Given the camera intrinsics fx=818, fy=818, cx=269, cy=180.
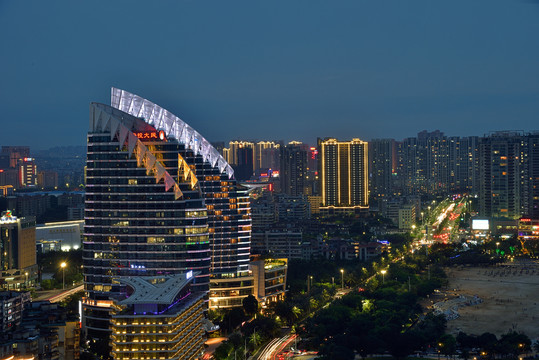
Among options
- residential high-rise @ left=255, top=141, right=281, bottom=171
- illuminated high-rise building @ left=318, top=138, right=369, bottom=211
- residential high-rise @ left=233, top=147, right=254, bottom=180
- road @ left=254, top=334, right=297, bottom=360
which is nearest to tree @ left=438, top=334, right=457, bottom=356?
road @ left=254, top=334, right=297, bottom=360

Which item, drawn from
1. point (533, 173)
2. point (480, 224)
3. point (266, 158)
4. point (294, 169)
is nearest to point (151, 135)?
point (480, 224)

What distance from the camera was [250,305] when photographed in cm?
2580

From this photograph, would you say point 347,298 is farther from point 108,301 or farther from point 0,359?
point 0,359

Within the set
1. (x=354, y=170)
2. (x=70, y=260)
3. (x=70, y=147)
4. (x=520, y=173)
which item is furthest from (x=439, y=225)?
(x=70, y=147)

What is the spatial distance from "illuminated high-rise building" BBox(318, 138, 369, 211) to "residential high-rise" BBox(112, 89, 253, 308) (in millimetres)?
36173

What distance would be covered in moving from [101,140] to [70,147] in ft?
329

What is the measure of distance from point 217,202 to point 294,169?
46310 mm

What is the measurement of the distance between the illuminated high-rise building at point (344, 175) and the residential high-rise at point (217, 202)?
3617 cm

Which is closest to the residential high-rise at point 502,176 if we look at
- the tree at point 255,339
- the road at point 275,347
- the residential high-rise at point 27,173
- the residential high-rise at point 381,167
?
the residential high-rise at point 381,167

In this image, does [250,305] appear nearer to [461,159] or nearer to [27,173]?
[27,173]

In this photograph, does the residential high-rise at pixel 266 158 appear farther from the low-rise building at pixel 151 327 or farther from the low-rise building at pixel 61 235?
the low-rise building at pixel 151 327

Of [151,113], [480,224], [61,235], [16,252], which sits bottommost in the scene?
[480,224]

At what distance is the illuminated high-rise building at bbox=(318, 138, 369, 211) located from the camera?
65.4m

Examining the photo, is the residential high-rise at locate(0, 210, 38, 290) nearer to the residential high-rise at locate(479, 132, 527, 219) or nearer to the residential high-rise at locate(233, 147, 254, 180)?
the residential high-rise at locate(479, 132, 527, 219)
